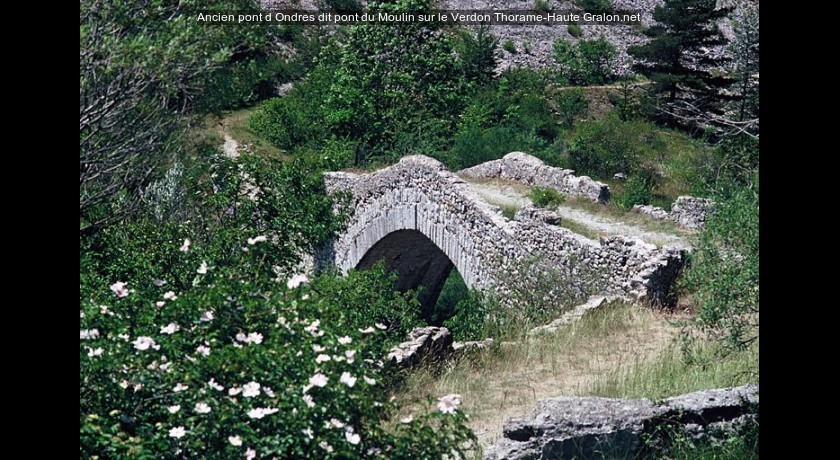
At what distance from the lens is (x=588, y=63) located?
41.1m

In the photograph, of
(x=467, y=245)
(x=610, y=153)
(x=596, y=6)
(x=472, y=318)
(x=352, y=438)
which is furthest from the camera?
(x=596, y=6)

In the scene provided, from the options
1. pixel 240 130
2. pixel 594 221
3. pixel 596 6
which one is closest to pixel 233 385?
pixel 594 221

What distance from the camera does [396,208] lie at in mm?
17797

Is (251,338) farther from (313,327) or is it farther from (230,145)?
(230,145)

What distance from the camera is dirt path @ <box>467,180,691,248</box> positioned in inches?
554

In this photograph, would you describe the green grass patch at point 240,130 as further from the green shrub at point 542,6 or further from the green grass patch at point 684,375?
the green grass patch at point 684,375

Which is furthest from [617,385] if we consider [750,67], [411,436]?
[750,67]

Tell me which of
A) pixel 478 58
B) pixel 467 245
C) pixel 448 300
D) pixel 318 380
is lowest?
pixel 448 300

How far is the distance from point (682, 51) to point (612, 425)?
29.7 meters

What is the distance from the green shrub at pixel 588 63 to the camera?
133 feet

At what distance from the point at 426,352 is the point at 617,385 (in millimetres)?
2049

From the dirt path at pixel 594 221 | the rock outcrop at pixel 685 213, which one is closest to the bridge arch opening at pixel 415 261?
the dirt path at pixel 594 221

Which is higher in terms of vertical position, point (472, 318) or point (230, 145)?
point (472, 318)
